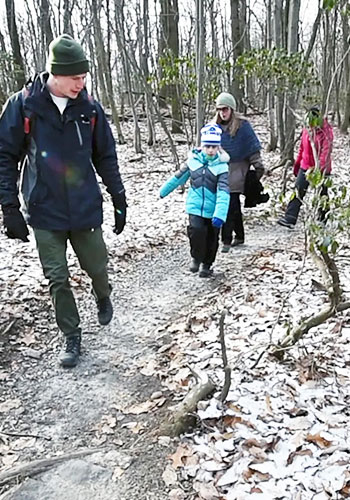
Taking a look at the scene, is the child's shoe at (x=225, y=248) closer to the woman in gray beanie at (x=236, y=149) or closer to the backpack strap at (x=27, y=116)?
the woman in gray beanie at (x=236, y=149)

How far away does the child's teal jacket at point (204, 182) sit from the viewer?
18.4ft

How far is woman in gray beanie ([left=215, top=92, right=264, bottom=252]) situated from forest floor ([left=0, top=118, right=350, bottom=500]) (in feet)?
3.33

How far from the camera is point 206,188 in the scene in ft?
18.5

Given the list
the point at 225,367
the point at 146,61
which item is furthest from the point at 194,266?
the point at 146,61

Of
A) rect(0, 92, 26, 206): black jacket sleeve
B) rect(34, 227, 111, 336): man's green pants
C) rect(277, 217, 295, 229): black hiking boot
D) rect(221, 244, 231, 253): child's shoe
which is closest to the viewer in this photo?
rect(0, 92, 26, 206): black jacket sleeve

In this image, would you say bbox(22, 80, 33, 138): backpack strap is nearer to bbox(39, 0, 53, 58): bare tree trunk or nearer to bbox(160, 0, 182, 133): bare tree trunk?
bbox(160, 0, 182, 133): bare tree trunk

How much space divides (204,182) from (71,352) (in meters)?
2.52

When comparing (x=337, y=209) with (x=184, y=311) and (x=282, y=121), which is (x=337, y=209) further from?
(x=282, y=121)

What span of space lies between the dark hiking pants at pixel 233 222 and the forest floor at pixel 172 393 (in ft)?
2.83

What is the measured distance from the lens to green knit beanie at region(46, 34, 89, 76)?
3.41m

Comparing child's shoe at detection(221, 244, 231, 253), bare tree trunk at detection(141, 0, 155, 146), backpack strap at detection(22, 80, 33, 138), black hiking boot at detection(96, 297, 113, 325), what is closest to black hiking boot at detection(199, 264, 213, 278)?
child's shoe at detection(221, 244, 231, 253)

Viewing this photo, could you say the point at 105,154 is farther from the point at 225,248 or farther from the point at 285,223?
the point at 285,223

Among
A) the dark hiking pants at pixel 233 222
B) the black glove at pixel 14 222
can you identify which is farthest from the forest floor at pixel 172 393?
the black glove at pixel 14 222

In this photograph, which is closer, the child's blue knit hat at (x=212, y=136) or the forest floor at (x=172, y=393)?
the forest floor at (x=172, y=393)
